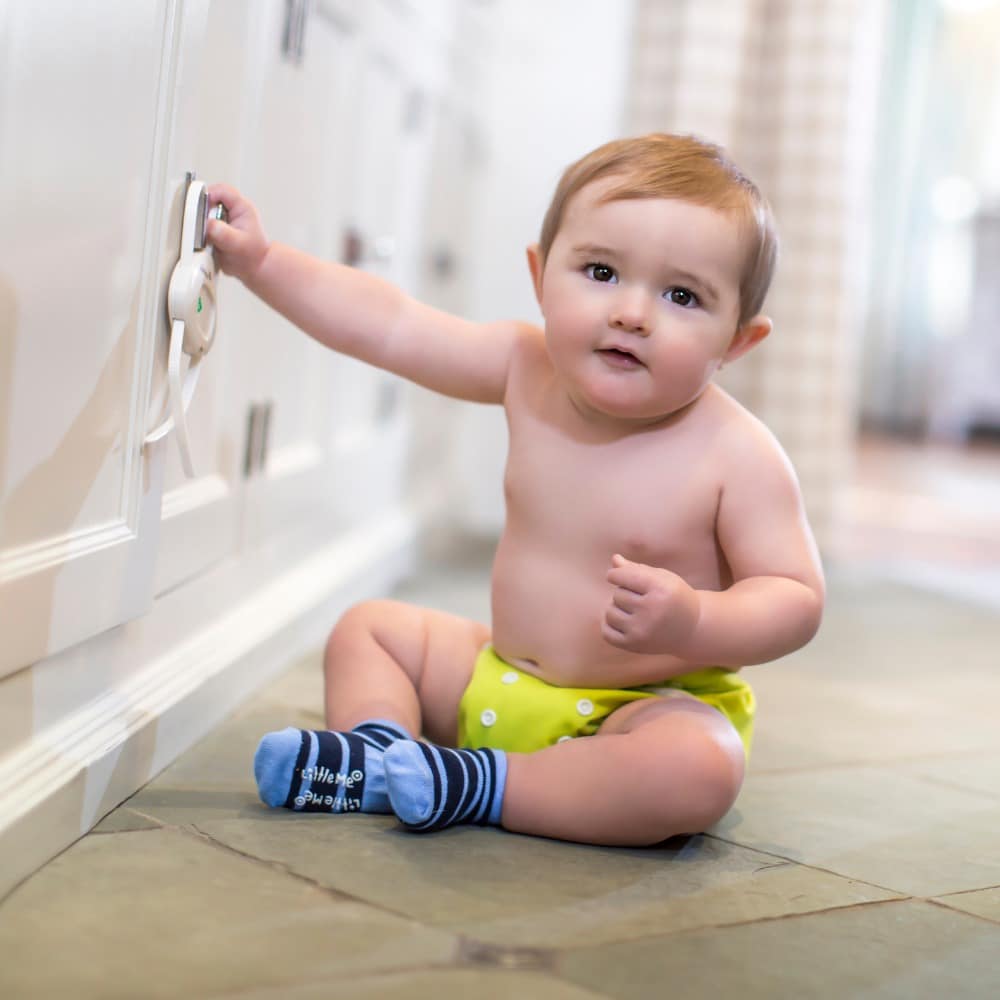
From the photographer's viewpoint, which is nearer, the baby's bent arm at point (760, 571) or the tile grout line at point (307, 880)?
the tile grout line at point (307, 880)

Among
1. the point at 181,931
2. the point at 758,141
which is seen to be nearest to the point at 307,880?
the point at 181,931

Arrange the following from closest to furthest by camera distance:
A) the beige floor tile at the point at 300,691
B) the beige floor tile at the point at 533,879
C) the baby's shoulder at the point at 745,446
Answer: the beige floor tile at the point at 533,879, the baby's shoulder at the point at 745,446, the beige floor tile at the point at 300,691

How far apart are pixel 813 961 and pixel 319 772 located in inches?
13.2

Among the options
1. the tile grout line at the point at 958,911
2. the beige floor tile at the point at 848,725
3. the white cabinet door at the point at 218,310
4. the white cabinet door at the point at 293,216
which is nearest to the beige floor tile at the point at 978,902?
the tile grout line at the point at 958,911

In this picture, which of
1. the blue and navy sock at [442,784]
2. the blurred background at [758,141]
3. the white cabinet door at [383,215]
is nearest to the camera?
the blue and navy sock at [442,784]

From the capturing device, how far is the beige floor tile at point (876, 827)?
895 millimetres

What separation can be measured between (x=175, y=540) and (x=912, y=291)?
14.1 feet

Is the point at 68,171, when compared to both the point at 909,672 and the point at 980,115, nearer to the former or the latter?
the point at 909,672

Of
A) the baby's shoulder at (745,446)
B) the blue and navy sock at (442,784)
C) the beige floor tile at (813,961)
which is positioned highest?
the baby's shoulder at (745,446)

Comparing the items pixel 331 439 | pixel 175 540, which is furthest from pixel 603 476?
pixel 331 439

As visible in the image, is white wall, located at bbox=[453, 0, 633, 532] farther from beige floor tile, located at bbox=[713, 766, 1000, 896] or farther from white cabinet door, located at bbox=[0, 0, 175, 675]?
white cabinet door, located at bbox=[0, 0, 175, 675]

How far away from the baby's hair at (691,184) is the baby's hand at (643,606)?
228 mm

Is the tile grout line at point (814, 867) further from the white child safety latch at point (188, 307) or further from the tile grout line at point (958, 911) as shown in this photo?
the white child safety latch at point (188, 307)

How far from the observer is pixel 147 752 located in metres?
0.93
